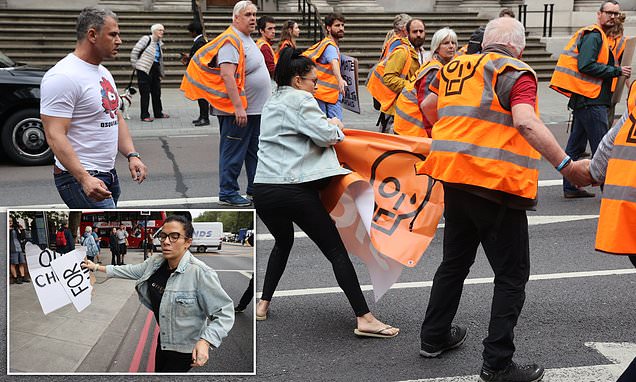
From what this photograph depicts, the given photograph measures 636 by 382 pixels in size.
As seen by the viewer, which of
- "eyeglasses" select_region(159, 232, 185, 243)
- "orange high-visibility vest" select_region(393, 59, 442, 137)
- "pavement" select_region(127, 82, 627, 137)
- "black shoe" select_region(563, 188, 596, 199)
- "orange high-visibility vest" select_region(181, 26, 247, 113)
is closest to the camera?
"eyeglasses" select_region(159, 232, 185, 243)

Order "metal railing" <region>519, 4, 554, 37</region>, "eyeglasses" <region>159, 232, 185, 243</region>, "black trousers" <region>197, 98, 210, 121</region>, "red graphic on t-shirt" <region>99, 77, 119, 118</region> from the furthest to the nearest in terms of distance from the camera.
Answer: "metal railing" <region>519, 4, 554, 37</region>
"black trousers" <region>197, 98, 210, 121</region>
"red graphic on t-shirt" <region>99, 77, 119, 118</region>
"eyeglasses" <region>159, 232, 185, 243</region>

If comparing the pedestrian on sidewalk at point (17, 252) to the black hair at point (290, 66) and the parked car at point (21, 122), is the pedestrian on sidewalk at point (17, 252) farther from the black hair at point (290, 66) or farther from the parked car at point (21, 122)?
the parked car at point (21, 122)

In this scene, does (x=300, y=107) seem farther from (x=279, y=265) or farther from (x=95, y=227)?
(x=95, y=227)

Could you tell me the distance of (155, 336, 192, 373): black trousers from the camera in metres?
3.84

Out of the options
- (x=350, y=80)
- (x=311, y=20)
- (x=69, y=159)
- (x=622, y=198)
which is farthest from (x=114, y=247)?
(x=311, y=20)

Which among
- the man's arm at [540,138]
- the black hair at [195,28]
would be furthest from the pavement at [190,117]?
the man's arm at [540,138]

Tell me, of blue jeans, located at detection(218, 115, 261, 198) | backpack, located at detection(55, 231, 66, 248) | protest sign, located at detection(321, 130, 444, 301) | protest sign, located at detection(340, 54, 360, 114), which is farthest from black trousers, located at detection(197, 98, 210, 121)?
backpack, located at detection(55, 231, 66, 248)

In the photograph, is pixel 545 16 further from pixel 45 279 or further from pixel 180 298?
pixel 45 279

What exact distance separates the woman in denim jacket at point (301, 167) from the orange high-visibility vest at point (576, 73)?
14.3 feet

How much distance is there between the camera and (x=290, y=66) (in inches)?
213

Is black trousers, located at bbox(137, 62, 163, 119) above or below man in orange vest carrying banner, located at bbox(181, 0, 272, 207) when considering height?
below

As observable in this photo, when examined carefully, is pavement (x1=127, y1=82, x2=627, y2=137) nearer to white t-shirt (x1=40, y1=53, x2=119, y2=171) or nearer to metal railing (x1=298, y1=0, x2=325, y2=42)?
metal railing (x1=298, y1=0, x2=325, y2=42)

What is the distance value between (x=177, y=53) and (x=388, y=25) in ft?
19.1

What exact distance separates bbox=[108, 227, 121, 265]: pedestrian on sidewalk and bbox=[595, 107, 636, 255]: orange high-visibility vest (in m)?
2.05
